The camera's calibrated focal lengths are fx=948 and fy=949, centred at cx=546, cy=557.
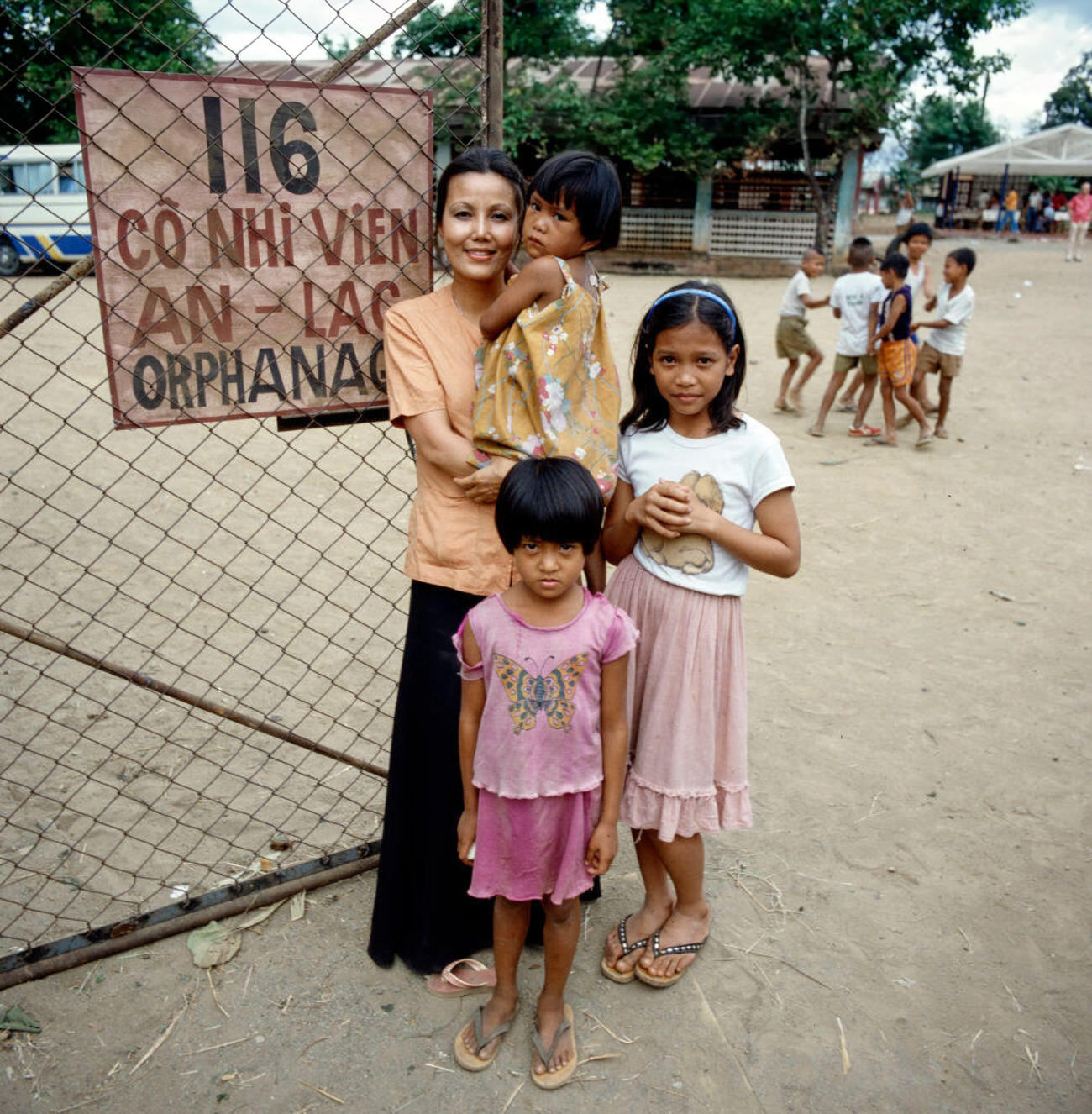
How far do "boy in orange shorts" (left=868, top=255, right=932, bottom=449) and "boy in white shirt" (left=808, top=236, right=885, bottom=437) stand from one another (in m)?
0.10

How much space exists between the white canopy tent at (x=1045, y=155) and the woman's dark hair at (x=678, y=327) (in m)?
27.0

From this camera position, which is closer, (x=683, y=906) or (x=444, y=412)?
(x=444, y=412)

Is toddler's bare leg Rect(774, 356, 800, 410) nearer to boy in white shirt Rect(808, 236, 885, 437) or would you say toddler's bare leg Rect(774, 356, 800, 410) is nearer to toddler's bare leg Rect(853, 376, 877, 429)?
boy in white shirt Rect(808, 236, 885, 437)

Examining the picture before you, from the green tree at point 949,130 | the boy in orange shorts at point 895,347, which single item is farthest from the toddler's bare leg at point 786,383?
the green tree at point 949,130

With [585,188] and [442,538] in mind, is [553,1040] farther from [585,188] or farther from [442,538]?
[585,188]

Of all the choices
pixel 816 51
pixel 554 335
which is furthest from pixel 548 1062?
pixel 816 51

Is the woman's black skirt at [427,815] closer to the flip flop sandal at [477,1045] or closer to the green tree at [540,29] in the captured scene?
the flip flop sandal at [477,1045]

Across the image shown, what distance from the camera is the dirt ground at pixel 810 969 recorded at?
2.02 metres

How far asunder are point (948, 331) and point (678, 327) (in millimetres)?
6221

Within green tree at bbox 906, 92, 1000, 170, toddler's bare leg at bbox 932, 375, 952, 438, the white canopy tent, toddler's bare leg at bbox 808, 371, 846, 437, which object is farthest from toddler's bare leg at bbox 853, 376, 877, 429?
green tree at bbox 906, 92, 1000, 170

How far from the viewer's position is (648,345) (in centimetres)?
207

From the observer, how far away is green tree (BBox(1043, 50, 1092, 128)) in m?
45.2

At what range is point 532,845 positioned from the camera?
1933mm

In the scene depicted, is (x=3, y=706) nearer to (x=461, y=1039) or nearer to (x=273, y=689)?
(x=273, y=689)
